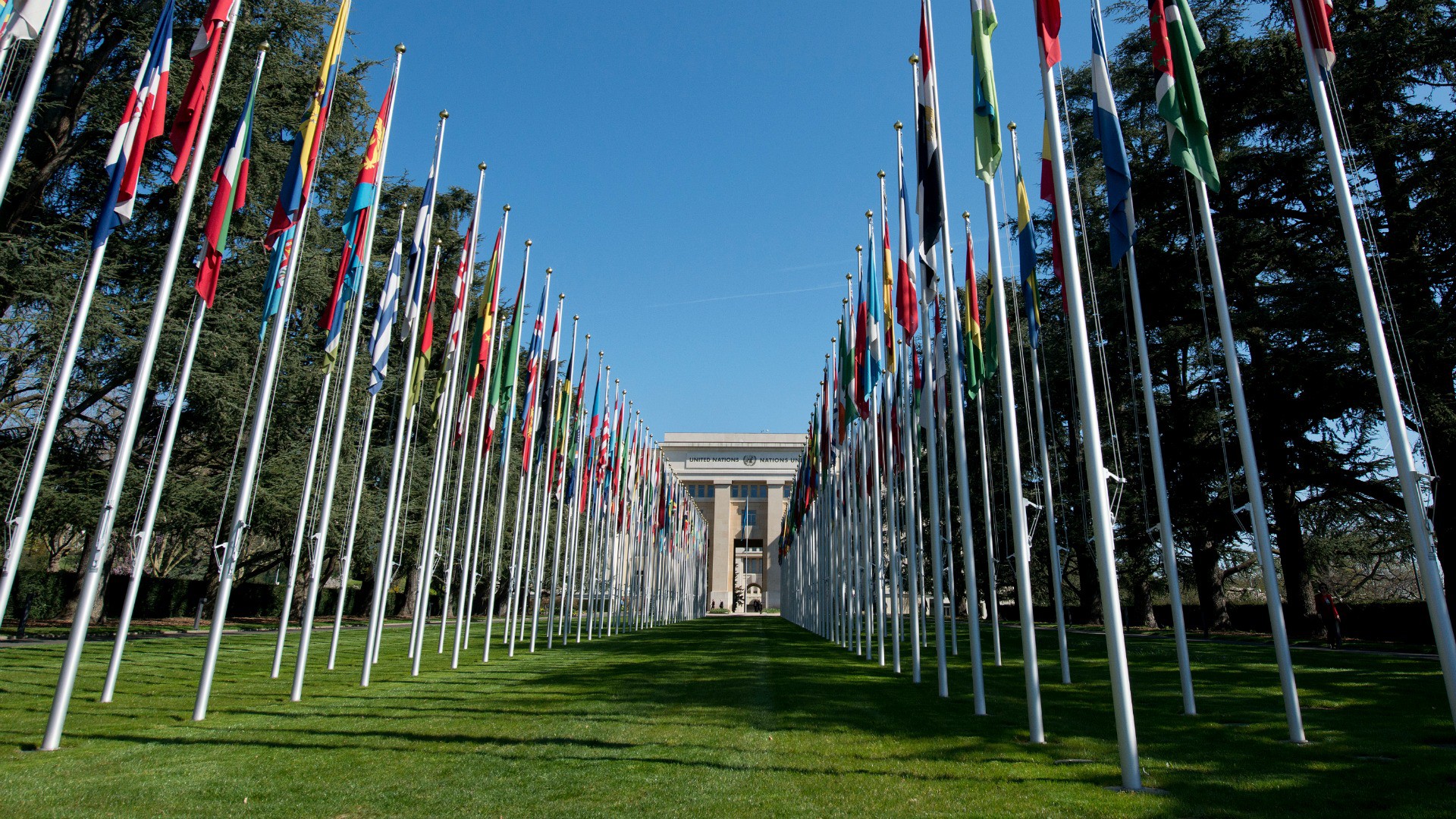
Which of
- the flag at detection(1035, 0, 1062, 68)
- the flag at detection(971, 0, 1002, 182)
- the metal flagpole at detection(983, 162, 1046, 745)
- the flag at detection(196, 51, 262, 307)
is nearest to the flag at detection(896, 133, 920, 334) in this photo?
the metal flagpole at detection(983, 162, 1046, 745)

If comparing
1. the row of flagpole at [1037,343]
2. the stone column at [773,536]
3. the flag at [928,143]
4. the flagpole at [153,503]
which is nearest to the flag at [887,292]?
the row of flagpole at [1037,343]

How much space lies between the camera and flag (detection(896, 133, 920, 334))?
1459cm

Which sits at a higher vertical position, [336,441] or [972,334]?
[972,334]

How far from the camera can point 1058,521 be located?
A: 33.8 metres

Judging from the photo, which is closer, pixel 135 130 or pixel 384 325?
pixel 135 130

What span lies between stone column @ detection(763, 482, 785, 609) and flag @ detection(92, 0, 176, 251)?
83.4m

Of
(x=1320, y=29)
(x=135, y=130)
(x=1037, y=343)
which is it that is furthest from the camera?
(x=1037, y=343)

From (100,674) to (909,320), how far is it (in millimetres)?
15409

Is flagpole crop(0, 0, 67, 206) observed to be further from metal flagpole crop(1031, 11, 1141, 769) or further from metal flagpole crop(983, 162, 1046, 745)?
metal flagpole crop(983, 162, 1046, 745)

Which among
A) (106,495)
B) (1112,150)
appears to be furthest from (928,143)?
(106,495)

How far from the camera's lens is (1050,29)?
333 inches

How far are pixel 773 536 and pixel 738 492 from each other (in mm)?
11259

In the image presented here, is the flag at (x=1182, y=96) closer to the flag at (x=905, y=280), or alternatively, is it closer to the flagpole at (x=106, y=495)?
the flag at (x=905, y=280)

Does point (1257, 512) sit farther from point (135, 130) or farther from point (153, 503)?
point (135, 130)
